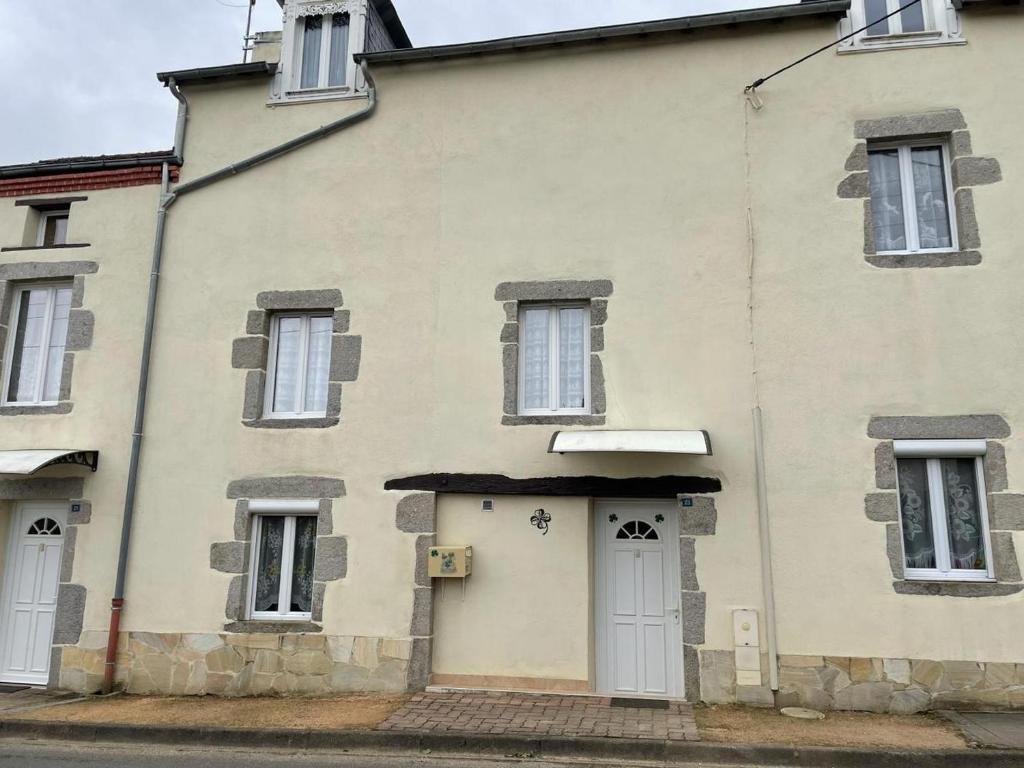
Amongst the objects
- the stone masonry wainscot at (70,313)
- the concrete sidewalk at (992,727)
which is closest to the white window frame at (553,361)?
the concrete sidewalk at (992,727)

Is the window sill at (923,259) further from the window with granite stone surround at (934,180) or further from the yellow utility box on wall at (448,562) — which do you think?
the yellow utility box on wall at (448,562)

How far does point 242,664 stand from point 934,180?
823 cm

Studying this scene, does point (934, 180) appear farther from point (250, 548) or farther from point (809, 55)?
point (250, 548)

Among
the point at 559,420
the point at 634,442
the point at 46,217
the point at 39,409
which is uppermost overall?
the point at 46,217

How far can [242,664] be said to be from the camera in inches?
291

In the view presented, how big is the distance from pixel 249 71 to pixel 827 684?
8568 mm

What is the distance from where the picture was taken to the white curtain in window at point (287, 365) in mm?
8037

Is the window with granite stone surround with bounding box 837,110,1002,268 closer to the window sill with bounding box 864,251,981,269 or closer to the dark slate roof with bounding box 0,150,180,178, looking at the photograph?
the window sill with bounding box 864,251,981,269

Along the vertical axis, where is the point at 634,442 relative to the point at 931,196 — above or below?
below

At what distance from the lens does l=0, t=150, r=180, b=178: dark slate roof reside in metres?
8.52

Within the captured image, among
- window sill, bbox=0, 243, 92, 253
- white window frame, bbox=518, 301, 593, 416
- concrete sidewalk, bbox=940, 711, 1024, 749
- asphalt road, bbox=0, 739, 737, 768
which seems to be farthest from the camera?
window sill, bbox=0, 243, 92, 253

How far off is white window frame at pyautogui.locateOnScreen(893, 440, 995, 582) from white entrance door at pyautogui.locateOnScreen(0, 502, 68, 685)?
27.9 feet

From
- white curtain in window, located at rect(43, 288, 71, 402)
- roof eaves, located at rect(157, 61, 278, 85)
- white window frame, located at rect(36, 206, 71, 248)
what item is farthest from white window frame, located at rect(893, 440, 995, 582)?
white window frame, located at rect(36, 206, 71, 248)

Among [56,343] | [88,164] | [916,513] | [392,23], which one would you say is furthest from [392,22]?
[916,513]
